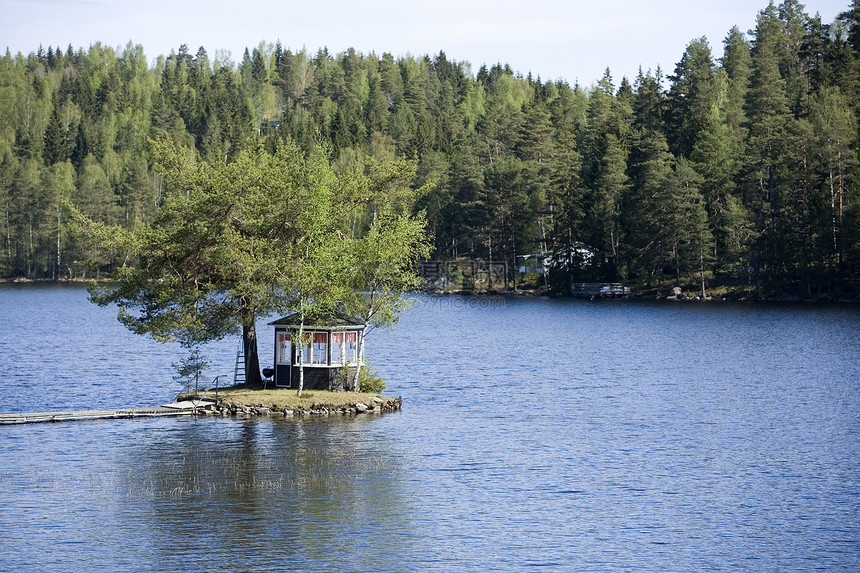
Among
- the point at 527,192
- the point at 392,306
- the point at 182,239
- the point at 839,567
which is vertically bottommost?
the point at 839,567

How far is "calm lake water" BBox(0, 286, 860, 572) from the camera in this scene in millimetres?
25297

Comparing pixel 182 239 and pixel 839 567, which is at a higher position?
pixel 182 239

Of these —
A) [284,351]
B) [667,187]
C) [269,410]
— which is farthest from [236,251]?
[667,187]

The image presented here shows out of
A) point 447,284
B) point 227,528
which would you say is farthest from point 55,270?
point 227,528

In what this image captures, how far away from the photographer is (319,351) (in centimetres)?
4375

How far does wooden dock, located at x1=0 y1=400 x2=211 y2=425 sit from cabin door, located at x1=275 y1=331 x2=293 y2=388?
12.0 ft

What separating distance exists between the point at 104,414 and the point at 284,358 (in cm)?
843

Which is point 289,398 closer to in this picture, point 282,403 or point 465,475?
point 282,403

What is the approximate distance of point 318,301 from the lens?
139 ft

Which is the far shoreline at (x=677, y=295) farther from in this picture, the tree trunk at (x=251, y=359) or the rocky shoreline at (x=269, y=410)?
the rocky shoreline at (x=269, y=410)

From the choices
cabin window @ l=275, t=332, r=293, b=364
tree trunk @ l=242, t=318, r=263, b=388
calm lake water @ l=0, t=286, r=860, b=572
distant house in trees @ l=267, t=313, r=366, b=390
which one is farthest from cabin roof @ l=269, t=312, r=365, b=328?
calm lake water @ l=0, t=286, r=860, b=572

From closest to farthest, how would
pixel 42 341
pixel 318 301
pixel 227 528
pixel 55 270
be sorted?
1. pixel 227 528
2. pixel 318 301
3. pixel 42 341
4. pixel 55 270

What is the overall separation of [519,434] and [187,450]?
47.3ft

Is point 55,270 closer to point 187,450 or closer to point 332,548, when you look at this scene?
point 187,450
